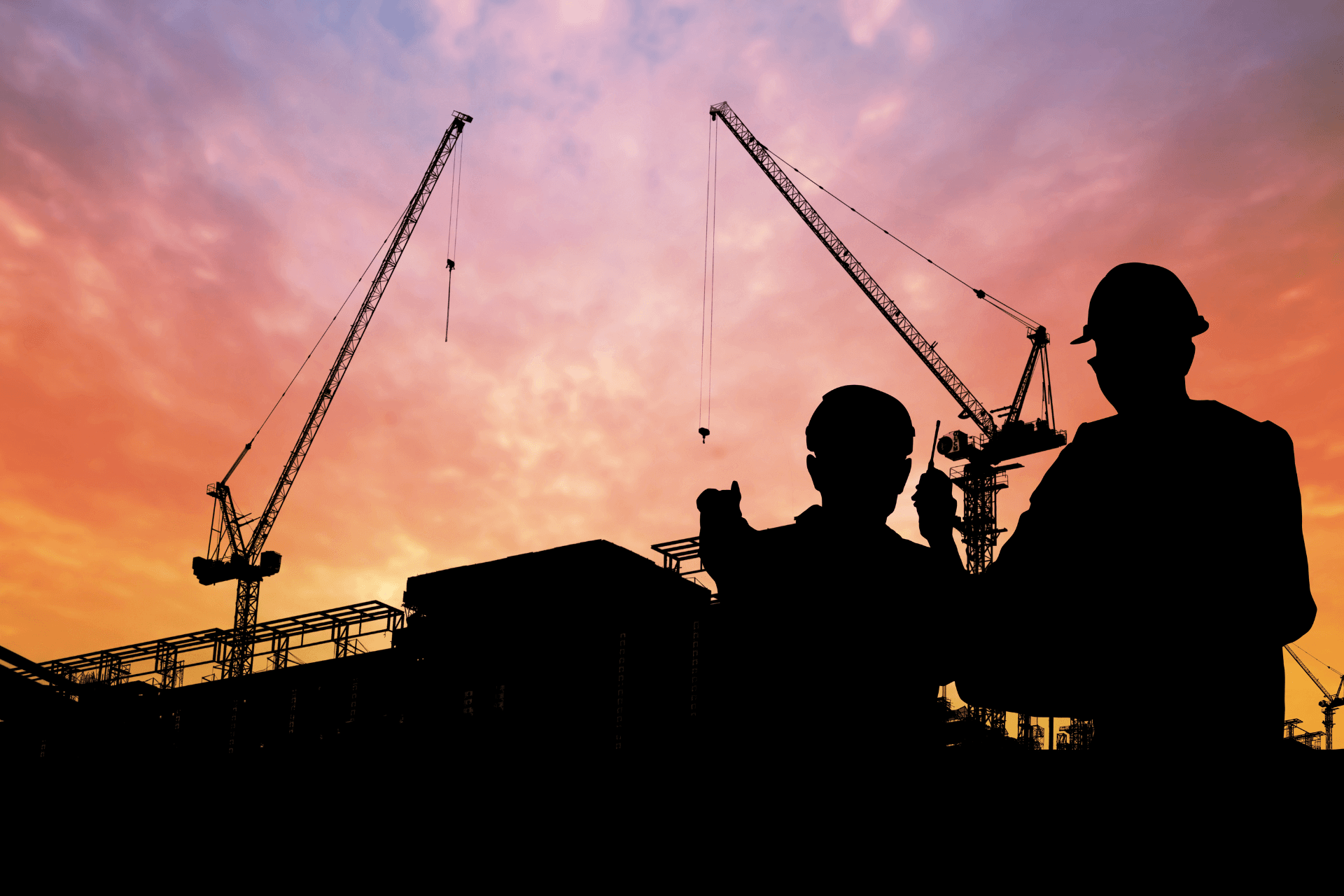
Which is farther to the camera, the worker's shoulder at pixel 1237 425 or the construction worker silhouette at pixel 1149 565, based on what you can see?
the worker's shoulder at pixel 1237 425

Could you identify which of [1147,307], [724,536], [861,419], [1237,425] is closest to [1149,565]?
[1237,425]

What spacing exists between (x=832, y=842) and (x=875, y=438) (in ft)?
2.60

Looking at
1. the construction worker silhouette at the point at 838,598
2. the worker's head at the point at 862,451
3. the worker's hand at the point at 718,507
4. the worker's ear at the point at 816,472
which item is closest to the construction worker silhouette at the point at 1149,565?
the construction worker silhouette at the point at 838,598

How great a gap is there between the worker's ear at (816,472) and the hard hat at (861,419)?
0.13 ft

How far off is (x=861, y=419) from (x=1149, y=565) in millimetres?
600

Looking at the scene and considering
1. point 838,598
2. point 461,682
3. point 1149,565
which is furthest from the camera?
point 461,682

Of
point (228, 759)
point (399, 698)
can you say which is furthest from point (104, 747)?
point (399, 698)

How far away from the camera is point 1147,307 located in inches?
68.4

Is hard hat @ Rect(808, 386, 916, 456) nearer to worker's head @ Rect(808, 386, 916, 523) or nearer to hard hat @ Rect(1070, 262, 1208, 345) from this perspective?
worker's head @ Rect(808, 386, 916, 523)

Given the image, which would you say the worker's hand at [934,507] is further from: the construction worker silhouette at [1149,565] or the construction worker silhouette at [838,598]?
the construction worker silhouette at [1149,565]

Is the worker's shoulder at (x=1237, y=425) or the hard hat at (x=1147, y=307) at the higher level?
the hard hat at (x=1147, y=307)

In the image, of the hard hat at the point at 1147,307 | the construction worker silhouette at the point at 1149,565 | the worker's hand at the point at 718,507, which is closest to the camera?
the construction worker silhouette at the point at 1149,565

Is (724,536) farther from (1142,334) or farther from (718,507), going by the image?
(1142,334)

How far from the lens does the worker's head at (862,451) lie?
189cm
